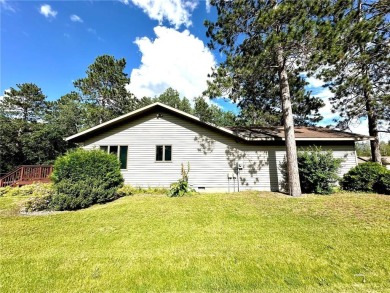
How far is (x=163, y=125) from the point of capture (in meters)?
10.7

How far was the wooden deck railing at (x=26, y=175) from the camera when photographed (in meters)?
13.4

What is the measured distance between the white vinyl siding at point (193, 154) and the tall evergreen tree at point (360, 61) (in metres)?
3.90

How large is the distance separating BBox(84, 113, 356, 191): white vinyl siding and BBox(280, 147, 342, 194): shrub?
1.34m

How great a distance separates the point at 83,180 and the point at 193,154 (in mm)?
5489

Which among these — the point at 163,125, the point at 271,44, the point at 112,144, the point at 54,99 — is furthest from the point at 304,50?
the point at 54,99

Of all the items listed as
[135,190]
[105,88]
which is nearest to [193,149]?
[135,190]

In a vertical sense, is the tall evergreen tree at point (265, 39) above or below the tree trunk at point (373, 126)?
above

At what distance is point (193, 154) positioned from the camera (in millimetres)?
10500

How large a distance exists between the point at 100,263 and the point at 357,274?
4617 mm

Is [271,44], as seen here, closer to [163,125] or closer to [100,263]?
[163,125]

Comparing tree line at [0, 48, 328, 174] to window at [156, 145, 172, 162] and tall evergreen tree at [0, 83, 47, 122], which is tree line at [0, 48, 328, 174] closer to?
tall evergreen tree at [0, 83, 47, 122]

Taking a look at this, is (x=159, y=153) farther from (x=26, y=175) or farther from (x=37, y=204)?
(x=26, y=175)

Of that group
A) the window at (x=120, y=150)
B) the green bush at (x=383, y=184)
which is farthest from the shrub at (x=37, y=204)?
the green bush at (x=383, y=184)

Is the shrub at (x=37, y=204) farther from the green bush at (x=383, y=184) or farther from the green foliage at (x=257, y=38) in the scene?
the green bush at (x=383, y=184)
